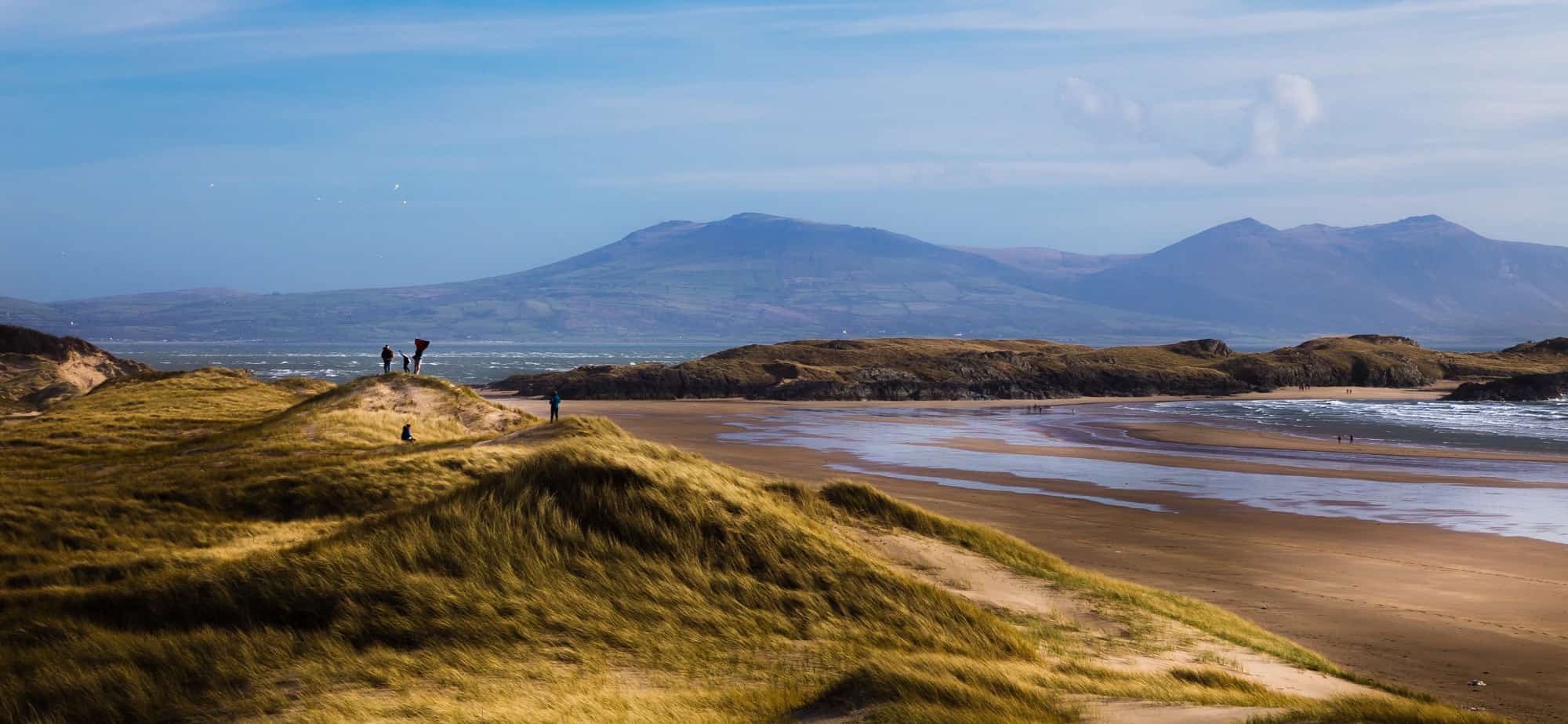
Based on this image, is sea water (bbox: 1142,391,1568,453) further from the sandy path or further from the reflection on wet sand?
the sandy path

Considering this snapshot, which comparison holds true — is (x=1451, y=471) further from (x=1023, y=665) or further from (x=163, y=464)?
(x=163, y=464)

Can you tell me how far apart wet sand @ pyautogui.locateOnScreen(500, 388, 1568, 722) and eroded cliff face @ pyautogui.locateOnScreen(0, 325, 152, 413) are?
96.1ft

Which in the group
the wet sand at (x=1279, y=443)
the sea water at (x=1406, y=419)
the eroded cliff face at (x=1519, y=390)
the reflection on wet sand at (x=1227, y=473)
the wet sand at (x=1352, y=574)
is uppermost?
the eroded cliff face at (x=1519, y=390)

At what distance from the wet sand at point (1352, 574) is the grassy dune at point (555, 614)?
1781mm

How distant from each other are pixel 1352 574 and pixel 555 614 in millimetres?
14210

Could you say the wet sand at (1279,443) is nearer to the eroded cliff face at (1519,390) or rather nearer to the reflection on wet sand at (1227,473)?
the reflection on wet sand at (1227,473)

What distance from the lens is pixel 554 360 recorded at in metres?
164

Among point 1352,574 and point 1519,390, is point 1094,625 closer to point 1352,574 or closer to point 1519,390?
point 1352,574

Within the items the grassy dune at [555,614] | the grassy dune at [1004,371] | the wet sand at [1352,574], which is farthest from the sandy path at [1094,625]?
the grassy dune at [1004,371]

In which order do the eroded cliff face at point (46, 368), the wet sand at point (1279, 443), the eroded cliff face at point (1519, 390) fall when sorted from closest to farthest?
the wet sand at point (1279, 443), the eroded cliff face at point (46, 368), the eroded cliff face at point (1519, 390)

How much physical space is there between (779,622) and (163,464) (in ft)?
44.9

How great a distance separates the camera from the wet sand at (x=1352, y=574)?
13.4 meters

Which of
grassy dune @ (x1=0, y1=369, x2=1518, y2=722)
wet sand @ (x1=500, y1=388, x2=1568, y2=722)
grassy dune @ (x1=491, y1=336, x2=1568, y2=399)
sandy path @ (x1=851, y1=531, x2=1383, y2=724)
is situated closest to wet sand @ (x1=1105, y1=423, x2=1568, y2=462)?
wet sand @ (x1=500, y1=388, x2=1568, y2=722)

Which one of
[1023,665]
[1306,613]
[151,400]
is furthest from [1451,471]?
[151,400]
